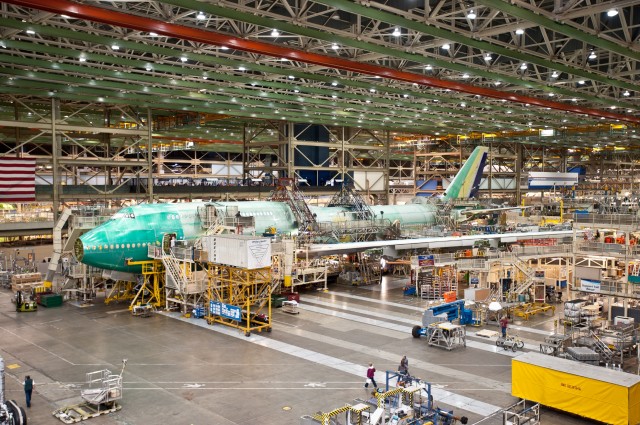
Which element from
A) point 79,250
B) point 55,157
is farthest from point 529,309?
point 55,157

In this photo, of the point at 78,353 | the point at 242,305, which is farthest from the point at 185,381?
the point at 242,305

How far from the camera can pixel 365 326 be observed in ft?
109

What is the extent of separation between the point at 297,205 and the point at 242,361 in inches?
902

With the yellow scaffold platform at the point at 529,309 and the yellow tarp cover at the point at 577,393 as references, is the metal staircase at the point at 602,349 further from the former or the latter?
the yellow scaffold platform at the point at 529,309

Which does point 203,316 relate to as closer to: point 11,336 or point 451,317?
point 11,336

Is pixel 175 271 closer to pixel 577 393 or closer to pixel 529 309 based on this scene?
pixel 529 309

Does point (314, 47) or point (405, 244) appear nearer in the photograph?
point (314, 47)

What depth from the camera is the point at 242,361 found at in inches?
1033

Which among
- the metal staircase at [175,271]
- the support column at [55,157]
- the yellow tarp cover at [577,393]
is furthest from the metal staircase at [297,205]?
the yellow tarp cover at [577,393]

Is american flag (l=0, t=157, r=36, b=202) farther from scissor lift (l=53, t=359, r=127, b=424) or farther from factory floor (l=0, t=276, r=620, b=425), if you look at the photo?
scissor lift (l=53, t=359, r=127, b=424)

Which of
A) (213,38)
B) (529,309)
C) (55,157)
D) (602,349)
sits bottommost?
(529,309)

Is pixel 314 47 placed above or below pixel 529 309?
above

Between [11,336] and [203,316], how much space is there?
10398 millimetres

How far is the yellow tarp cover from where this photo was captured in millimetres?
18906
